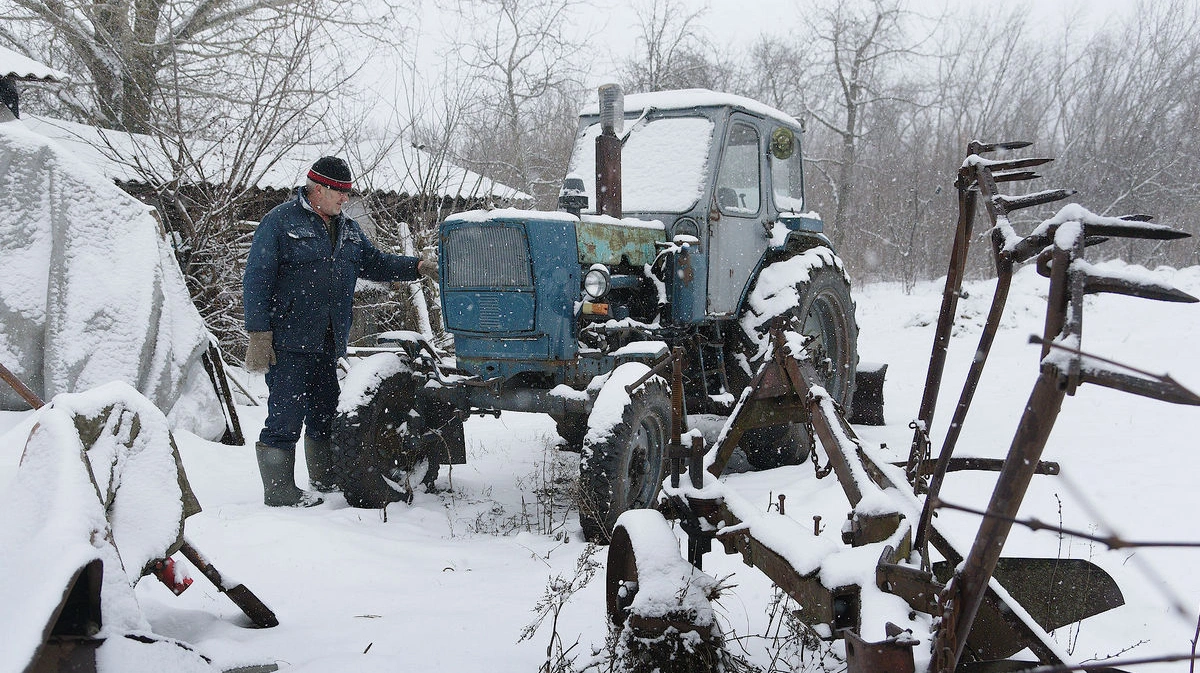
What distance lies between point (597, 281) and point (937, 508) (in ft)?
9.56

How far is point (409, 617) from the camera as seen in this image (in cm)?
279

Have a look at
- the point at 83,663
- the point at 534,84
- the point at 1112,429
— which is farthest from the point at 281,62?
the point at 534,84

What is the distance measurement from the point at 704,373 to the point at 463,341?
1654mm

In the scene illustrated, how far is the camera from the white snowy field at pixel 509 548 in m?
2.52

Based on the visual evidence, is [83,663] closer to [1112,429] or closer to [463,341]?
[463,341]

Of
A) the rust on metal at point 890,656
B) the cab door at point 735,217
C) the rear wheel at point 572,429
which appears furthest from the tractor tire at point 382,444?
the rust on metal at point 890,656

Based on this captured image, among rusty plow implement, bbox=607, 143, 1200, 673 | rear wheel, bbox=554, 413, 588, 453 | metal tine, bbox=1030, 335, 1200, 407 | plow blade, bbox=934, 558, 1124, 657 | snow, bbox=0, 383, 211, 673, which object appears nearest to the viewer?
metal tine, bbox=1030, 335, 1200, 407

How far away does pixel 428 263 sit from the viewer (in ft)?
15.0

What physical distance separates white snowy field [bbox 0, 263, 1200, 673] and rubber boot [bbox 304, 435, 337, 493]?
0.49ft

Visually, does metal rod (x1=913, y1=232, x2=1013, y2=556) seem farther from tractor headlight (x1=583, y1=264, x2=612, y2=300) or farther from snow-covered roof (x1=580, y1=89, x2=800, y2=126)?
snow-covered roof (x1=580, y1=89, x2=800, y2=126)

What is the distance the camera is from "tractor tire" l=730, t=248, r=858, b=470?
528cm

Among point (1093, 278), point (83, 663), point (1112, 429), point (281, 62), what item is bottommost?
point (1112, 429)

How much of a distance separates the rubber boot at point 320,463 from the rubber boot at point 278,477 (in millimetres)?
211

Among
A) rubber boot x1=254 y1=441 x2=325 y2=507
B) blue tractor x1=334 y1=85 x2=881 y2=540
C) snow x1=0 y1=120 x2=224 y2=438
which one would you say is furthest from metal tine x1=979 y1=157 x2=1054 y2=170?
snow x1=0 y1=120 x2=224 y2=438
